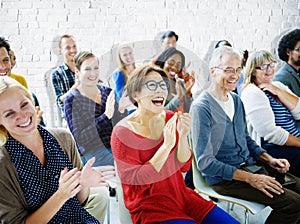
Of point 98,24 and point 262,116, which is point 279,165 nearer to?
point 262,116

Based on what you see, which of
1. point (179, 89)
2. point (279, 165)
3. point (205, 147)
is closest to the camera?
point (179, 89)

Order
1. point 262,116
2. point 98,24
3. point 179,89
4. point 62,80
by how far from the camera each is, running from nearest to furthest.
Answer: point 179,89, point 262,116, point 62,80, point 98,24

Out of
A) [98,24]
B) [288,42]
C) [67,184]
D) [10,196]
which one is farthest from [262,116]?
[98,24]

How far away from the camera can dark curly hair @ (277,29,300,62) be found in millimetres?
2105

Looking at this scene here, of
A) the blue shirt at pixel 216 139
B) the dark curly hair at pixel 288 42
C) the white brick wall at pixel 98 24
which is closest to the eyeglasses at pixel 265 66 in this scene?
the blue shirt at pixel 216 139

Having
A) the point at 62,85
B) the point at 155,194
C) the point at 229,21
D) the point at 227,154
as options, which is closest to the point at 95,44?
the point at 62,85

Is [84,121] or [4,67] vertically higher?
[4,67]

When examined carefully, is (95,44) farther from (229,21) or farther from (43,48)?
(229,21)

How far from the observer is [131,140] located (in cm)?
117

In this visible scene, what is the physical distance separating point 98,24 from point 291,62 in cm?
146

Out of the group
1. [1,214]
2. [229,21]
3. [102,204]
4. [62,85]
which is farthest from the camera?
[229,21]

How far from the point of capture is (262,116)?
177 centimetres

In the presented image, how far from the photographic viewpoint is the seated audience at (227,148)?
4.75 ft

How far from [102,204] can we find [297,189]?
33.5 inches
